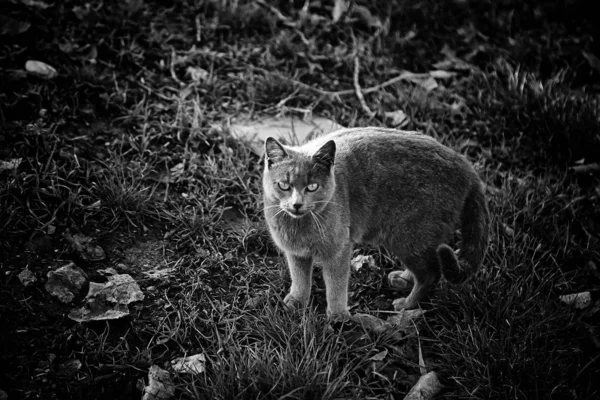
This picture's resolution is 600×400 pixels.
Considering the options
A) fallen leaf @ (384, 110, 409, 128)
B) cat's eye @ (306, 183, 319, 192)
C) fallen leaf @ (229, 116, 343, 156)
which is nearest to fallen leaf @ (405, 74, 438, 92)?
fallen leaf @ (384, 110, 409, 128)

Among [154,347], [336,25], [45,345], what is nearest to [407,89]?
[336,25]

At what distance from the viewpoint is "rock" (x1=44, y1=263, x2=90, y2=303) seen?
2.86 meters

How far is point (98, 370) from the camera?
101 inches

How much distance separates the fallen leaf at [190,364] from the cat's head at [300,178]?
94cm

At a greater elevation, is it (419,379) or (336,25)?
(336,25)

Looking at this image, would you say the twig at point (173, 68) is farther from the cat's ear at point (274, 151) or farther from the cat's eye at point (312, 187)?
the cat's eye at point (312, 187)

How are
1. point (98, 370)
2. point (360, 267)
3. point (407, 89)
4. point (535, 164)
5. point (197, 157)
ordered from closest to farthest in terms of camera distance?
point (98, 370), point (360, 267), point (197, 157), point (535, 164), point (407, 89)

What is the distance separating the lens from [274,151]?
2988 mm

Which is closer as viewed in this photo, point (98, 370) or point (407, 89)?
point (98, 370)

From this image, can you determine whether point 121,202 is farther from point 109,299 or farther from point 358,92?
point 358,92

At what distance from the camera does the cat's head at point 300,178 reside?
285 centimetres

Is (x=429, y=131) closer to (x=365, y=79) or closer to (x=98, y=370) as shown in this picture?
(x=365, y=79)

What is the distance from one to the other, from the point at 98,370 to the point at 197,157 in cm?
187

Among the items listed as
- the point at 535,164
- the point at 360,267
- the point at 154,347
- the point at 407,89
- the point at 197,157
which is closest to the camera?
the point at 154,347
